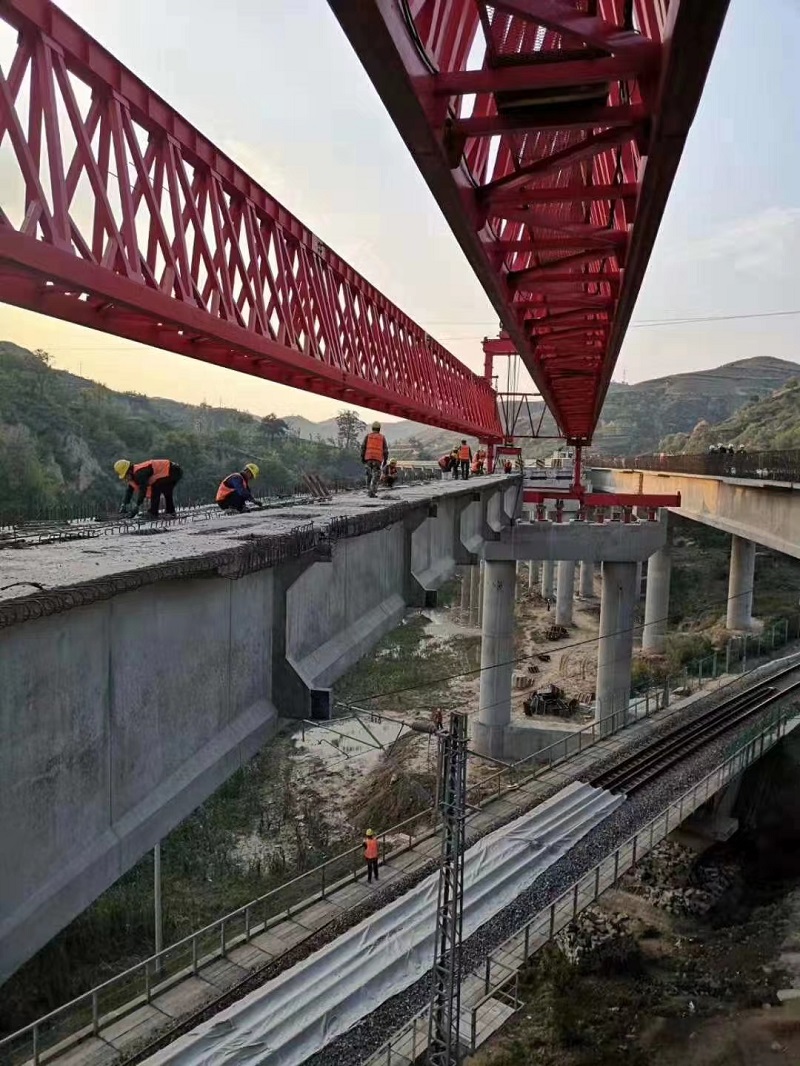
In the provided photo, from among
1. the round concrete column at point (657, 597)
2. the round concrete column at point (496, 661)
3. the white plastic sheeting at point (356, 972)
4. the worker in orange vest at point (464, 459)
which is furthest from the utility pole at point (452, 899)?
the round concrete column at point (657, 597)

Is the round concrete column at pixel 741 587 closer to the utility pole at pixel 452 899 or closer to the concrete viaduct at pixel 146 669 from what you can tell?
the concrete viaduct at pixel 146 669

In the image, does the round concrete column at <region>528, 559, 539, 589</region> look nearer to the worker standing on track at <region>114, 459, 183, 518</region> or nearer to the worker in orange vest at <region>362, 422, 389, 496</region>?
the worker in orange vest at <region>362, 422, 389, 496</region>

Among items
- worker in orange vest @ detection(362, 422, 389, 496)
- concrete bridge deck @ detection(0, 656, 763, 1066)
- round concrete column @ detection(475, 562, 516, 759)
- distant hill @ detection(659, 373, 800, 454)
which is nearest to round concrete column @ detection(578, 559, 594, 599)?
round concrete column @ detection(475, 562, 516, 759)

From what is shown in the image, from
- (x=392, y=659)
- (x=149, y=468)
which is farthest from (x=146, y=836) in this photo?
(x=392, y=659)

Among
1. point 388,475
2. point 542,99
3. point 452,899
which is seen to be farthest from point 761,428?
point 542,99

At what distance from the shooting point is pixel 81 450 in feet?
200

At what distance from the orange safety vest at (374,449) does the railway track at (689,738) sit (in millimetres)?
10359

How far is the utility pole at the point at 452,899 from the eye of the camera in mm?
8617

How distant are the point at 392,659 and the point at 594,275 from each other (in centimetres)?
3629

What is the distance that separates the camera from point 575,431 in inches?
1218

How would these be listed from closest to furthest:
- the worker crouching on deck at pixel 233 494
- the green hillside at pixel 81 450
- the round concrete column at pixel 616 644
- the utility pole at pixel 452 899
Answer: the utility pole at pixel 452 899, the worker crouching on deck at pixel 233 494, the round concrete column at pixel 616 644, the green hillside at pixel 81 450

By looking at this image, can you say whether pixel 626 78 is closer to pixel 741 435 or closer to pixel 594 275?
pixel 594 275

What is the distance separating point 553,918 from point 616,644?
52.0 feet

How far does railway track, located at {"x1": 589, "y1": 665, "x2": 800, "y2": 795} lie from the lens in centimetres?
1866
